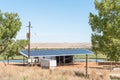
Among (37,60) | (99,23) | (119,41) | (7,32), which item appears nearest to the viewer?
(119,41)

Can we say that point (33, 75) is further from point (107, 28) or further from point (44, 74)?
point (107, 28)

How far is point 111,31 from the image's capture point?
90.5ft

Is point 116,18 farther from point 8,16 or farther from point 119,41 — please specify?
point 8,16

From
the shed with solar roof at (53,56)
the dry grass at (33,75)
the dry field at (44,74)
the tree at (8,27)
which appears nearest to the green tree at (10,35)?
the tree at (8,27)

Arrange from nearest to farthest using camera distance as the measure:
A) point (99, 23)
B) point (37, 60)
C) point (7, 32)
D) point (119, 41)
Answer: point (119, 41), point (99, 23), point (7, 32), point (37, 60)

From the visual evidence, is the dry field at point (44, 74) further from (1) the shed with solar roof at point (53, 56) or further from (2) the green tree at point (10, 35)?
(1) the shed with solar roof at point (53, 56)

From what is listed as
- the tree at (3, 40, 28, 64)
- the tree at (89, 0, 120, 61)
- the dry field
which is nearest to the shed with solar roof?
the tree at (3, 40, 28, 64)

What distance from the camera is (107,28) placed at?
27.5 metres

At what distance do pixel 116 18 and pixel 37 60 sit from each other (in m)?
31.2

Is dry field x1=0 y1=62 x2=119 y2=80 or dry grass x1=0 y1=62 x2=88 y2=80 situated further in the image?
dry field x1=0 y1=62 x2=119 y2=80

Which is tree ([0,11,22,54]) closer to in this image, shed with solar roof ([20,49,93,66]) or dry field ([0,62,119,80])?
dry field ([0,62,119,80])

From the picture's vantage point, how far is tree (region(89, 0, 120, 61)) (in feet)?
89.7

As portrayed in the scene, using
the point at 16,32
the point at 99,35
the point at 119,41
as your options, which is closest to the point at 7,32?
the point at 16,32

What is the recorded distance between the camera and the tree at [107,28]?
27.3 metres
